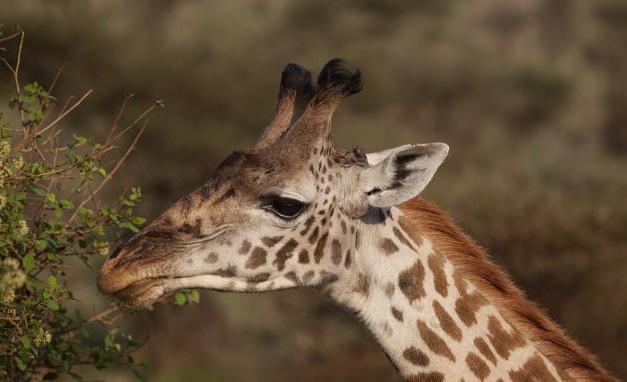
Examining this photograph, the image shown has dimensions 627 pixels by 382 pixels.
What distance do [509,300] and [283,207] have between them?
1.46 metres

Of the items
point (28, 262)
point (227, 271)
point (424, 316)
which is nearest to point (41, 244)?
point (28, 262)

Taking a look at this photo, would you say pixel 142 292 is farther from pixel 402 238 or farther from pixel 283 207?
pixel 402 238

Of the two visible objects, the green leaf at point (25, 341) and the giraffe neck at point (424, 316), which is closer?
the green leaf at point (25, 341)

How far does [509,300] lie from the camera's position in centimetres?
715

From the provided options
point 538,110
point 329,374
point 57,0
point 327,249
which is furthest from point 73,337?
point 538,110

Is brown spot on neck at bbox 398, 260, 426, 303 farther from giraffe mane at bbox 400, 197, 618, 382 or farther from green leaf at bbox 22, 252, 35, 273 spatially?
green leaf at bbox 22, 252, 35, 273

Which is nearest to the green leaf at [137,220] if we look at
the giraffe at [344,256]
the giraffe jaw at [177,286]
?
the giraffe at [344,256]

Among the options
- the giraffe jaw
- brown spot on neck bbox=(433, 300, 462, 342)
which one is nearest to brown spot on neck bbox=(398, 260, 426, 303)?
brown spot on neck bbox=(433, 300, 462, 342)

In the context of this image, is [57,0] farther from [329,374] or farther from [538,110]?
[538,110]

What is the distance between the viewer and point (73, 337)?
764 cm

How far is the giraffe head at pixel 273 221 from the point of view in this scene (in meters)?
6.72

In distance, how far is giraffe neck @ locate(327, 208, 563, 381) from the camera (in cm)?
679

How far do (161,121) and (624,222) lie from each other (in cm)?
906

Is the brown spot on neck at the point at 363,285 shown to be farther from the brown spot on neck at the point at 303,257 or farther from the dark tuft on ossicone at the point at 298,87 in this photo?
the dark tuft on ossicone at the point at 298,87
